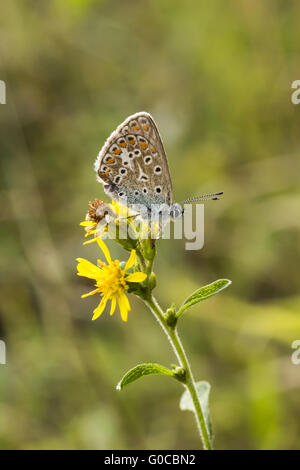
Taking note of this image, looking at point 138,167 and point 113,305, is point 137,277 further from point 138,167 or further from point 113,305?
point 138,167

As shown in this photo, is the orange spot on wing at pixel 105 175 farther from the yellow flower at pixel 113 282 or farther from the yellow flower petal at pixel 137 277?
the yellow flower petal at pixel 137 277

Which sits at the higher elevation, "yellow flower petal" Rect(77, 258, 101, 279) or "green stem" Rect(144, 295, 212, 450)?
"yellow flower petal" Rect(77, 258, 101, 279)

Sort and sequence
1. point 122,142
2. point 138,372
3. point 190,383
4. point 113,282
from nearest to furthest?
point 138,372 < point 190,383 < point 113,282 < point 122,142

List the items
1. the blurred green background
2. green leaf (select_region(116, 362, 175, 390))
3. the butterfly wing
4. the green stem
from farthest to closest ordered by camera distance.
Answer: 1. the blurred green background
2. the butterfly wing
3. the green stem
4. green leaf (select_region(116, 362, 175, 390))

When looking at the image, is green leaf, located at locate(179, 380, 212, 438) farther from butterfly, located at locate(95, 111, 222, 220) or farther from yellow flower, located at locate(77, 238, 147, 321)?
butterfly, located at locate(95, 111, 222, 220)

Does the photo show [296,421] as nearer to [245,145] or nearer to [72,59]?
[245,145]

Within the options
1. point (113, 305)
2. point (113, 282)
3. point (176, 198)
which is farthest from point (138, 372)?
point (176, 198)

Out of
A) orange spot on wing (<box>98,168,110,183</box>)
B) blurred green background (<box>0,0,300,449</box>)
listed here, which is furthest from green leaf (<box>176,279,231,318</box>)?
blurred green background (<box>0,0,300,449</box>)

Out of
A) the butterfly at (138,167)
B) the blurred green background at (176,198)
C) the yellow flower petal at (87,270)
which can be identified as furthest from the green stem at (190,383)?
the blurred green background at (176,198)
